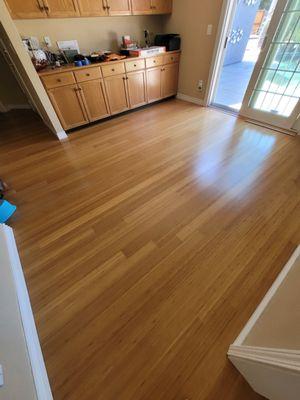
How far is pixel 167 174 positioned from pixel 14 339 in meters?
1.74

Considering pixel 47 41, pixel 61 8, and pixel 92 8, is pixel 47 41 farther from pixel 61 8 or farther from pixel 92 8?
pixel 92 8

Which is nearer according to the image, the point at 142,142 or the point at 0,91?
the point at 142,142

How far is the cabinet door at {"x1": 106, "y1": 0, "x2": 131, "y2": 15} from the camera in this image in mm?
2493

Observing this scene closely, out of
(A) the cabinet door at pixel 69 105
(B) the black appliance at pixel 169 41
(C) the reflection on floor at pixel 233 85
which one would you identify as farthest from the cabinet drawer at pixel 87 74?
(C) the reflection on floor at pixel 233 85

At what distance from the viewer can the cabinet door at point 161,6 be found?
2.84m

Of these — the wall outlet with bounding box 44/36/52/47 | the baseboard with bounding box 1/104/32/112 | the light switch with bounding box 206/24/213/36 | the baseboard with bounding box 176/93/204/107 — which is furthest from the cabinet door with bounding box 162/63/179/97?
the baseboard with bounding box 1/104/32/112

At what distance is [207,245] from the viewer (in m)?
1.43

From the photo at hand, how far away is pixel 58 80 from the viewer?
234cm

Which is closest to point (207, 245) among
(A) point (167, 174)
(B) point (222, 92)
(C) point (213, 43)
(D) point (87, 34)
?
(A) point (167, 174)

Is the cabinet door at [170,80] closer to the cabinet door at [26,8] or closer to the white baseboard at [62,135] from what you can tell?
Answer: the cabinet door at [26,8]

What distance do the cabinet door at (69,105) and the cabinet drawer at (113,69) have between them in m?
0.49

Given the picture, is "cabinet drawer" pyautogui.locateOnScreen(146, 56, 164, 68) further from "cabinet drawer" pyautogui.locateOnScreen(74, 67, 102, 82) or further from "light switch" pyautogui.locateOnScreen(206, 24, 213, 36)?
"cabinet drawer" pyautogui.locateOnScreen(74, 67, 102, 82)

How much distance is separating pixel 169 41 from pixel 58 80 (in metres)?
1.99

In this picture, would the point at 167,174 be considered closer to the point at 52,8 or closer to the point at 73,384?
the point at 73,384
